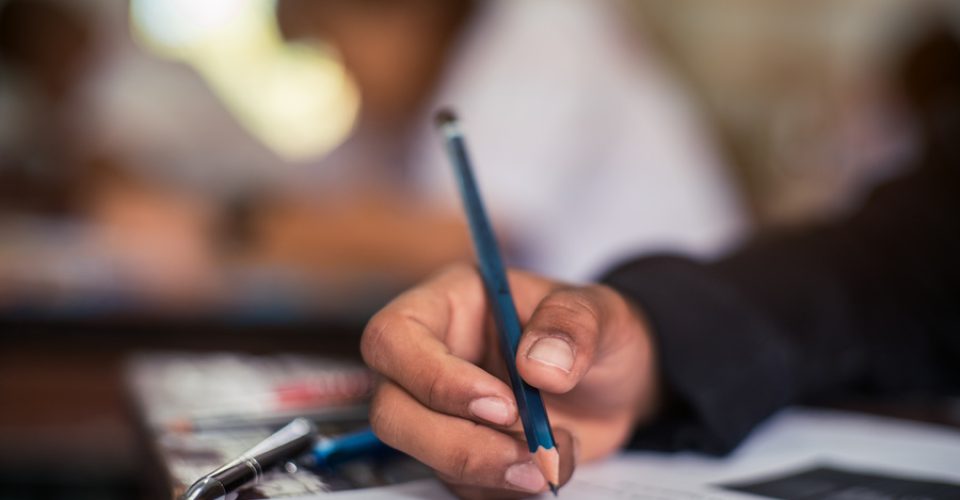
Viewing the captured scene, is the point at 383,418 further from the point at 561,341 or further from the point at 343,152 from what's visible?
the point at 343,152

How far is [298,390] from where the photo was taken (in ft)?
1.46

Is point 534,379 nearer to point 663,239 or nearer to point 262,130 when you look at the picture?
point 663,239

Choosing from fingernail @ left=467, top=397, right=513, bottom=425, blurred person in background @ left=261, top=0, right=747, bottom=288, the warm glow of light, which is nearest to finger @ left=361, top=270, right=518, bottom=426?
fingernail @ left=467, top=397, right=513, bottom=425

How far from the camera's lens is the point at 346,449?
317 millimetres

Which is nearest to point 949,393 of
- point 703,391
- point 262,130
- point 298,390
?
point 703,391

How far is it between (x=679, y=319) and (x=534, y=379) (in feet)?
0.48

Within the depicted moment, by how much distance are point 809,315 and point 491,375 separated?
10.2 inches

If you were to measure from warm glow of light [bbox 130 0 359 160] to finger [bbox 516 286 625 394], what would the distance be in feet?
4.51

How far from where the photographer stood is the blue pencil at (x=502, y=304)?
0.23 m

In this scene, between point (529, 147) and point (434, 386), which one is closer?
point (434, 386)

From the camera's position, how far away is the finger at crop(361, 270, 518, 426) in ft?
0.81

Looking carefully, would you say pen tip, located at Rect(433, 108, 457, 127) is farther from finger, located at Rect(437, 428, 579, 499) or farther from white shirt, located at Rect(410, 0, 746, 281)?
white shirt, located at Rect(410, 0, 746, 281)

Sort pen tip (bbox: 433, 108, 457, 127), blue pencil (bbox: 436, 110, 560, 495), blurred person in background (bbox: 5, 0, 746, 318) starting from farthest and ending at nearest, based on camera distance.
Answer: blurred person in background (bbox: 5, 0, 746, 318) → pen tip (bbox: 433, 108, 457, 127) → blue pencil (bbox: 436, 110, 560, 495)

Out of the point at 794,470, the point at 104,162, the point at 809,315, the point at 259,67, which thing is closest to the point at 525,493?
the point at 794,470
